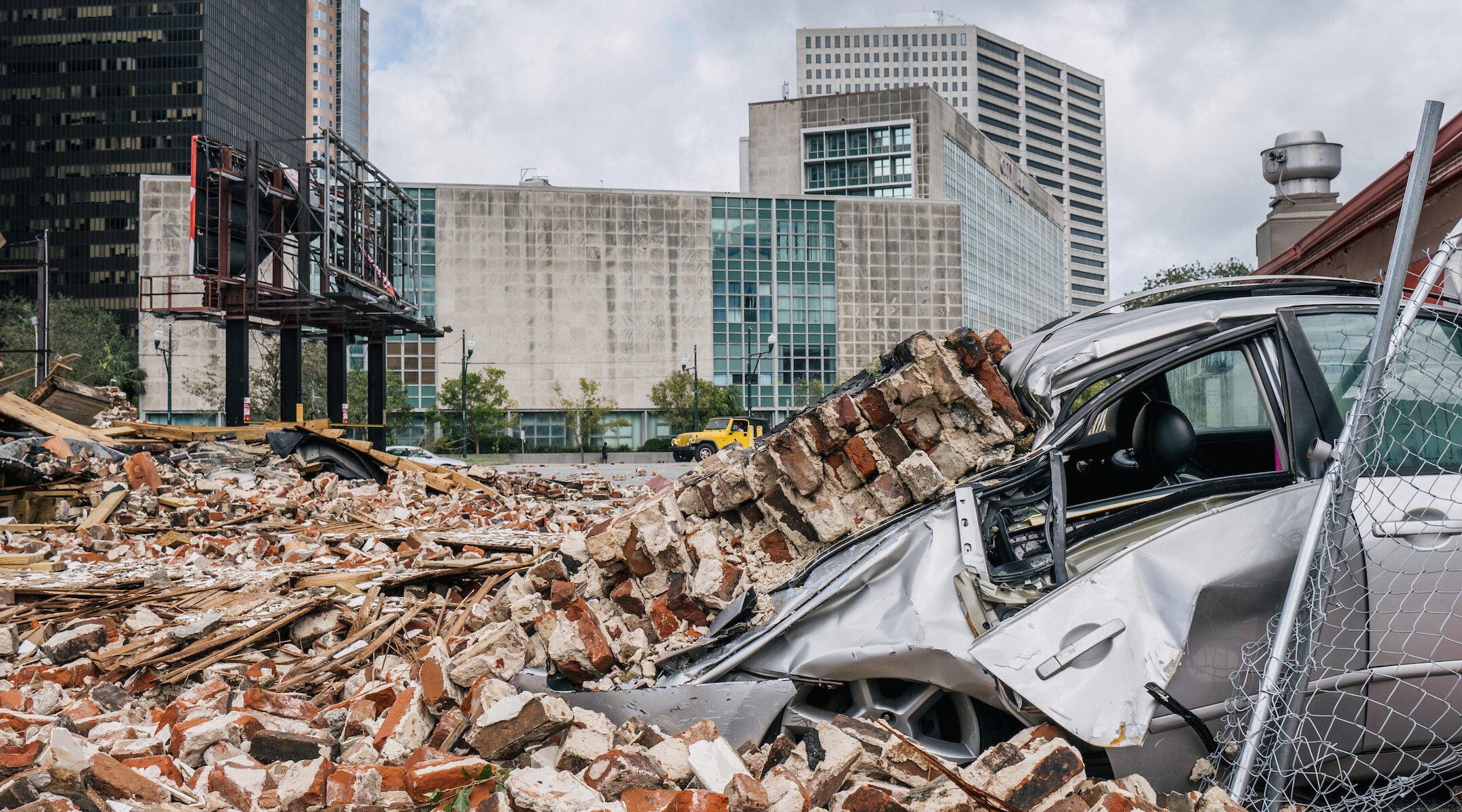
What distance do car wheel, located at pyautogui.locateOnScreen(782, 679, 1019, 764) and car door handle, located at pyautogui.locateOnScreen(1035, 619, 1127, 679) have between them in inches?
15.9

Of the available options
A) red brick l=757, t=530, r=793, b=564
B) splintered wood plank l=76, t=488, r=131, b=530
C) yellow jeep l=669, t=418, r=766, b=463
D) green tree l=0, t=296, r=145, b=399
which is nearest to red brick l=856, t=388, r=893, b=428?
red brick l=757, t=530, r=793, b=564

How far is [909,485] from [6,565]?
22.7 ft

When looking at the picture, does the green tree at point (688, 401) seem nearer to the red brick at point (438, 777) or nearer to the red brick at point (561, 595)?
the red brick at point (561, 595)

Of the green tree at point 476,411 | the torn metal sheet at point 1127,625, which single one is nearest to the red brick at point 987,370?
the torn metal sheet at point 1127,625

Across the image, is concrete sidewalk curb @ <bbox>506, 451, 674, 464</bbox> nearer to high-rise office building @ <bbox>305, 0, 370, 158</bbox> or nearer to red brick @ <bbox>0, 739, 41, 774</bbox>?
red brick @ <bbox>0, 739, 41, 774</bbox>

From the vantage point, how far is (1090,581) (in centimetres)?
264

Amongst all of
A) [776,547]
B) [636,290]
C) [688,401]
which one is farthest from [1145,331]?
[636,290]

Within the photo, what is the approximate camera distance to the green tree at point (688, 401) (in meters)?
52.1

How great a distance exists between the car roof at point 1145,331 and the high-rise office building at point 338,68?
14625 centimetres

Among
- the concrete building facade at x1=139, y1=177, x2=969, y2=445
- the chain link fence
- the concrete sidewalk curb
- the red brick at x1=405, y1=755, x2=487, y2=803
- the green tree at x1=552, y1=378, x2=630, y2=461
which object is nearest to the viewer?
the chain link fence

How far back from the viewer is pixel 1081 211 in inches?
6107

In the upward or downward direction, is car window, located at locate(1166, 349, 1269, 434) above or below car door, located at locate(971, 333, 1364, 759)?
above

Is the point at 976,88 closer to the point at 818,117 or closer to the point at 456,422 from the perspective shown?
the point at 818,117

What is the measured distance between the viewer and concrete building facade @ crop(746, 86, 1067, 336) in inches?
2975
